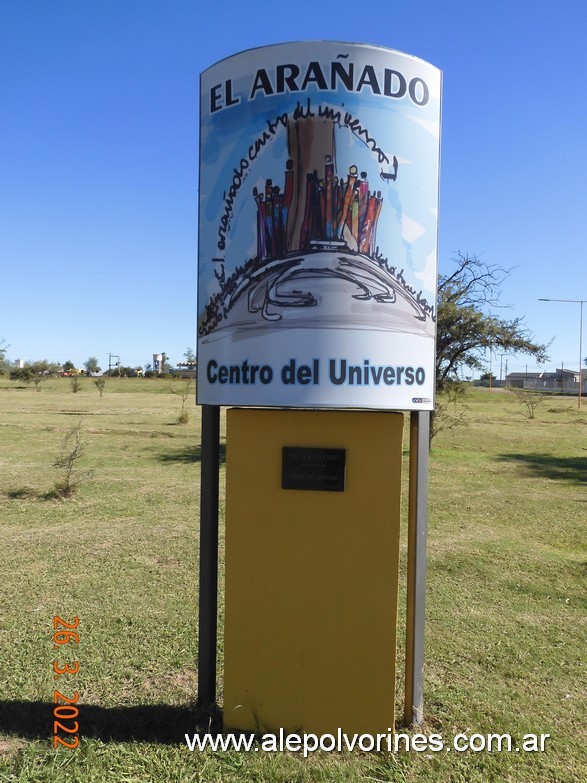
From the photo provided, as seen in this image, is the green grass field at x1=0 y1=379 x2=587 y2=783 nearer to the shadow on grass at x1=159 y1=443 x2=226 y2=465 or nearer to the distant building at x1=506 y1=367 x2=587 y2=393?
the shadow on grass at x1=159 y1=443 x2=226 y2=465

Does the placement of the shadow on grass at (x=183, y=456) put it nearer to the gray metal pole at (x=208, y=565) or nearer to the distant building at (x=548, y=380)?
the gray metal pole at (x=208, y=565)

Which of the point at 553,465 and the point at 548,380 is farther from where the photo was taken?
the point at 548,380

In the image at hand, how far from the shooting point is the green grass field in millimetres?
3035

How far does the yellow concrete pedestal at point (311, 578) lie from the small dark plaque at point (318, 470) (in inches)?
1.7

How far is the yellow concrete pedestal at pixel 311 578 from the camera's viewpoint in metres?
3.15

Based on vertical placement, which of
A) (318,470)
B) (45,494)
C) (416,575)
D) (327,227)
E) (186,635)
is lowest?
(186,635)

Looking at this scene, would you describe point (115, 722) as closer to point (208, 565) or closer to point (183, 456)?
point (208, 565)

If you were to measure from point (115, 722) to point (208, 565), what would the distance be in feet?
3.33

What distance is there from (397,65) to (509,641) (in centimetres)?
410

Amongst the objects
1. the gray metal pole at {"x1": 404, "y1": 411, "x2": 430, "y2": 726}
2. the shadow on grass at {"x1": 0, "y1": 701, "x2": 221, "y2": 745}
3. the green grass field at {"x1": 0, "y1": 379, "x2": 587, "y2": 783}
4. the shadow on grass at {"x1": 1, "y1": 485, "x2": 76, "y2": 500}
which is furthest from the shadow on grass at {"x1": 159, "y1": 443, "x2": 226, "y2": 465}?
the gray metal pole at {"x1": 404, "y1": 411, "x2": 430, "y2": 726}

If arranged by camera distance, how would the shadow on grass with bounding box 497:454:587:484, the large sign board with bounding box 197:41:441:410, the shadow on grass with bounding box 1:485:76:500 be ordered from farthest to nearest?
1. the shadow on grass with bounding box 497:454:587:484
2. the shadow on grass with bounding box 1:485:76:500
3. the large sign board with bounding box 197:41:441:410

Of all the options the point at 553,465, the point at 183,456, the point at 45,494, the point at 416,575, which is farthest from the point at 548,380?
the point at 416,575

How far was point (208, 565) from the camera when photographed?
349cm

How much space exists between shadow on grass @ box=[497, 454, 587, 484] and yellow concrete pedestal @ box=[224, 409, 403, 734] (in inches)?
411
